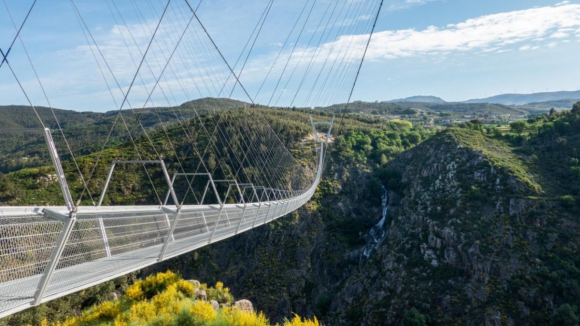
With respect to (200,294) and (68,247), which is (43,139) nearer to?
(200,294)

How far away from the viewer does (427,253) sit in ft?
59.7

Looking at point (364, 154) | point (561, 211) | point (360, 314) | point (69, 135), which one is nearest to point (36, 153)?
point (69, 135)

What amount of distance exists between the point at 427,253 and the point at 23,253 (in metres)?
18.5

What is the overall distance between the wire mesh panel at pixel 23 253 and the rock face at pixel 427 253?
15184mm

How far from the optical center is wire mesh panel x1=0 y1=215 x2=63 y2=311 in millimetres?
2285

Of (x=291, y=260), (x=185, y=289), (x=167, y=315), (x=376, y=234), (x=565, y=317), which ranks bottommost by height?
Result: (x=291, y=260)

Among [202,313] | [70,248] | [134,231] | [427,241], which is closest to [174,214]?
[134,231]

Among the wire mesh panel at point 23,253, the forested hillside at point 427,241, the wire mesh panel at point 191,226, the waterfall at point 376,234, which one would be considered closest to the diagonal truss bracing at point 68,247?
the wire mesh panel at point 23,253

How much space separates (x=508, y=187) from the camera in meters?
19.8

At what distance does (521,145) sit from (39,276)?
3056 centimetres

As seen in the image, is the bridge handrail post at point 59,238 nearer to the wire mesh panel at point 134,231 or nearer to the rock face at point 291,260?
the wire mesh panel at point 134,231

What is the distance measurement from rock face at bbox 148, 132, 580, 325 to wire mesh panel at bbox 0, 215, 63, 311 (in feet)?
49.8

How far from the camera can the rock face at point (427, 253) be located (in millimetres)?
14945

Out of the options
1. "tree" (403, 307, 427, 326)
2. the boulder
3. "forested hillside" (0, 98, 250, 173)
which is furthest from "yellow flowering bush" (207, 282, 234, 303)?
"forested hillside" (0, 98, 250, 173)
